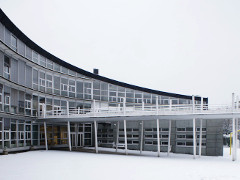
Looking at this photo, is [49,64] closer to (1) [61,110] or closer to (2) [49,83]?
(2) [49,83]

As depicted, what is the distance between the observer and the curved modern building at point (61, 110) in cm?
2270

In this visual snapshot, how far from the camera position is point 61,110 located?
24.2 m

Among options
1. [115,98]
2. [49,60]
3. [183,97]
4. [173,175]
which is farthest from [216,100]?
[173,175]

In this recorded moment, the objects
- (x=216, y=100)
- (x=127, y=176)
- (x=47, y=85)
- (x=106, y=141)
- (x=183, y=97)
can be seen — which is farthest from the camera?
(x=216, y=100)

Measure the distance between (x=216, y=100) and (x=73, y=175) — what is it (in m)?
121

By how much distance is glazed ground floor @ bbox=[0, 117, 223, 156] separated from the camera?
2342cm

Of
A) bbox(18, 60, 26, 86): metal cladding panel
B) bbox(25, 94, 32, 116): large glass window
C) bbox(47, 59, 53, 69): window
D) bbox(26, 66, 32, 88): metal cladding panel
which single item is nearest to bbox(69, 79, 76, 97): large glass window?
bbox(47, 59, 53, 69): window

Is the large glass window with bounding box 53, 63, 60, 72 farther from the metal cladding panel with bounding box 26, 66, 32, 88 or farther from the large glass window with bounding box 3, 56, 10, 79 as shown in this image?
the large glass window with bounding box 3, 56, 10, 79

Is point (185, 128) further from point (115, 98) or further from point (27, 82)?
point (27, 82)

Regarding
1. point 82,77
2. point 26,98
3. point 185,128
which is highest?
point 82,77

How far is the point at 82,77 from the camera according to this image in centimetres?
3262

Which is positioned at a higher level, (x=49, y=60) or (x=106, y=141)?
(x=49, y=60)

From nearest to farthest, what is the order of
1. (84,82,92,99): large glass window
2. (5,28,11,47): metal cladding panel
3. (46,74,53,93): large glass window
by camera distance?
(5,28,11,47): metal cladding panel < (46,74,53,93): large glass window < (84,82,92,99): large glass window

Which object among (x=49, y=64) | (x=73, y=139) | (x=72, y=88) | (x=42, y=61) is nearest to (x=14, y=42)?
(x=42, y=61)
